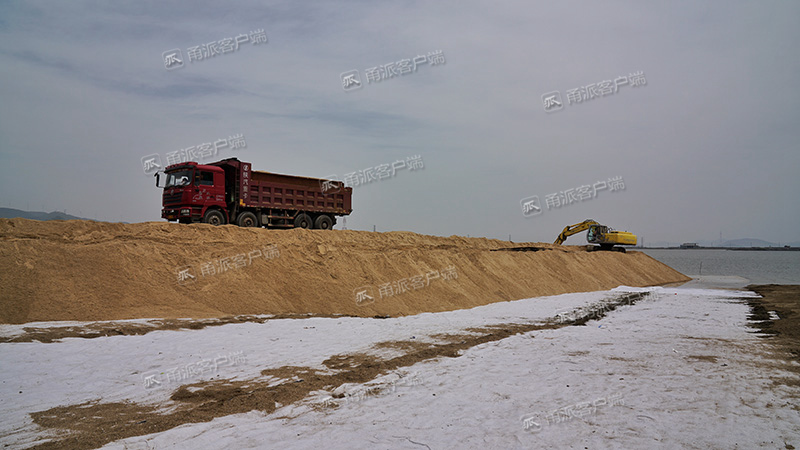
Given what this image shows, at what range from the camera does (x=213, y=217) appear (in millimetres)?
20219

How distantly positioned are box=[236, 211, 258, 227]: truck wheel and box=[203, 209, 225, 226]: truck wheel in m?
0.73

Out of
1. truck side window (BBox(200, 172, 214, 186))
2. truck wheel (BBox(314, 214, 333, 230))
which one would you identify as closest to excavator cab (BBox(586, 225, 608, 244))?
truck wheel (BBox(314, 214, 333, 230))

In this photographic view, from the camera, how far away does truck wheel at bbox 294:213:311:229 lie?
23.6 meters

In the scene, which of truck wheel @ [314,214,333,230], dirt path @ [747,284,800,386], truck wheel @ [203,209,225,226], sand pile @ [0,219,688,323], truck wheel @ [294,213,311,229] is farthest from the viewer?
truck wheel @ [314,214,333,230]

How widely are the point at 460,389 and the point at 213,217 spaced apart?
52.6 feet

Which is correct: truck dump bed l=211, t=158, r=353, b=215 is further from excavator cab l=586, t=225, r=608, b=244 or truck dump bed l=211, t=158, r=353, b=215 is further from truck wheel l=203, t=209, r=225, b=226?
excavator cab l=586, t=225, r=608, b=244

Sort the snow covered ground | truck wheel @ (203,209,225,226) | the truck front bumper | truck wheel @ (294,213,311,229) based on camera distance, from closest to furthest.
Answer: the snow covered ground → the truck front bumper → truck wheel @ (203,209,225,226) → truck wheel @ (294,213,311,229)

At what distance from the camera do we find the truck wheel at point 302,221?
2356cm

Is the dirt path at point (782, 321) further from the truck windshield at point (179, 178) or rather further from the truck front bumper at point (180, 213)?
the truck windshield at point (179, 178)

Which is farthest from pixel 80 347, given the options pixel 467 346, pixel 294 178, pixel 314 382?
pixel 294 178

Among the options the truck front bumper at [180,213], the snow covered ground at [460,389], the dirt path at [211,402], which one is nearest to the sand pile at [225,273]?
the snow covered ground at [460,389]

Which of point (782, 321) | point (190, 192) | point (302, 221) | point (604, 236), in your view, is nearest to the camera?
point (782, 321)

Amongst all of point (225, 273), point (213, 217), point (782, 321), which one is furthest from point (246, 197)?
point (782, 321)

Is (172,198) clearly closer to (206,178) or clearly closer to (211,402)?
(206,178)
